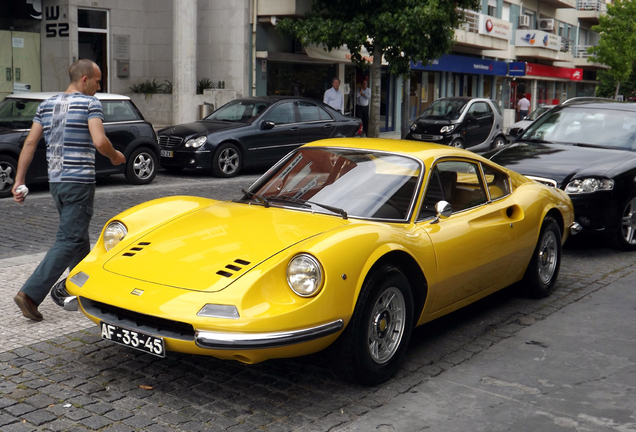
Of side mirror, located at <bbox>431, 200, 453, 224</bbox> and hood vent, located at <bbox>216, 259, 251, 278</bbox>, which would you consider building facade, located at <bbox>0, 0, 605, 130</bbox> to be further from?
hood vent, located at <bbox>216, 259, 251, 278</bbox>

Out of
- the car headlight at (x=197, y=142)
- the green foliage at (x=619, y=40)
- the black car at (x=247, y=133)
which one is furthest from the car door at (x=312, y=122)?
the green foliage at (x=619, y=40)

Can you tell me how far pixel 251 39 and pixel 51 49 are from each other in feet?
20.5

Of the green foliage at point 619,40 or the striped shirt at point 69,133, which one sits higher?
the green foliage at point 619,40

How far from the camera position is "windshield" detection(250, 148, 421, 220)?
4.76 meters

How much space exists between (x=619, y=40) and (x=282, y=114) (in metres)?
39.1

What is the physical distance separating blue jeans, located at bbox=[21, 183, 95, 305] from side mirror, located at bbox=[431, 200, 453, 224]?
A: 246cm

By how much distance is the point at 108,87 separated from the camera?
71.8 feet

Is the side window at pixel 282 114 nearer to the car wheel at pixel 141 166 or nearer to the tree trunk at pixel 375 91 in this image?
the car wheel at pixel 141 166

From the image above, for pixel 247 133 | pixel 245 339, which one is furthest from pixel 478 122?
pixel 245 339

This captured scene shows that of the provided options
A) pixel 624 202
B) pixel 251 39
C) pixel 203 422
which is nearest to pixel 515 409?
pixel 203 422

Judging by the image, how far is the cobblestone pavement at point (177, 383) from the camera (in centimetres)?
369

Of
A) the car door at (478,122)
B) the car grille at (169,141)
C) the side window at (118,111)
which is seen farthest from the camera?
A: the car door at (478,122)

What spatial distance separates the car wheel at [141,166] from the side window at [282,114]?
2.85 meters

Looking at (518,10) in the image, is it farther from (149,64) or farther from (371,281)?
(371,281)
